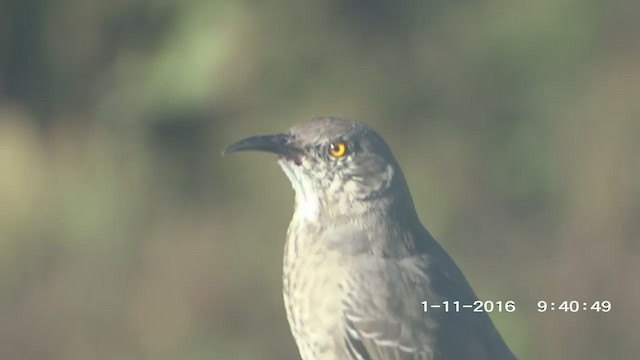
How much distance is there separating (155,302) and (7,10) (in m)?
2.69

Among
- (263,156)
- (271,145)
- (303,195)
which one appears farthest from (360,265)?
(263,156)

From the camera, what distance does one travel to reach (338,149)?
229 inches

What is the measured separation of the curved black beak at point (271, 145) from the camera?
Answer: 224 inches

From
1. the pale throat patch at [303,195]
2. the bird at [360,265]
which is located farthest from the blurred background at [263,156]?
the pale throat patch at [303,195]

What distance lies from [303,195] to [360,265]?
0.36 m

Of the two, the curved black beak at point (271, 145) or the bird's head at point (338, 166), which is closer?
the curved black beak at point (271, 145)

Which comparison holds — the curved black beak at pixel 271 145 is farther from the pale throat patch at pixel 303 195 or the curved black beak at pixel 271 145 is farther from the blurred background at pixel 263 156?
the blurred background at pixel 263 156

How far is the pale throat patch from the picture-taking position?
19.2 ft

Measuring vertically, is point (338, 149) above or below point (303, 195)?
above

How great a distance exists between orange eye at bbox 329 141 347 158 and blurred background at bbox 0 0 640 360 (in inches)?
276

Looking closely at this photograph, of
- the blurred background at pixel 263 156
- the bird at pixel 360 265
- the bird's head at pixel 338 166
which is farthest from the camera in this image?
the blurred background at pixel 263 156

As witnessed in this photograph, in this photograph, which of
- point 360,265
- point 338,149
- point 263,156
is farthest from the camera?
point 263,156

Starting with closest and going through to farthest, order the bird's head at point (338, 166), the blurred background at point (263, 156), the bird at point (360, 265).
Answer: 1. the bird at point (360, 265)
2. the bird's head at point (338, 166)
3. the blurred background at point (263, 156)

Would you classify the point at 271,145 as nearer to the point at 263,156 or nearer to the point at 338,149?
the point at 338,149
